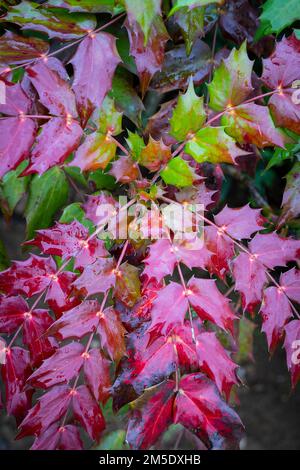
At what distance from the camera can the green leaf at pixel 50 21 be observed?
78cm

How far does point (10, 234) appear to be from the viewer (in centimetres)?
215

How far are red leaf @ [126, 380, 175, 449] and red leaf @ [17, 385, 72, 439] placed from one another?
11cm

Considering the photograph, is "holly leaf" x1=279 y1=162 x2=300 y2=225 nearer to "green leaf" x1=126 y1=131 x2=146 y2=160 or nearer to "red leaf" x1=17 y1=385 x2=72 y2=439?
"green leaf" x1=126 y1=131 x2=146 y2=160

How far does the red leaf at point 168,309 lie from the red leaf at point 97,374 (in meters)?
0.11

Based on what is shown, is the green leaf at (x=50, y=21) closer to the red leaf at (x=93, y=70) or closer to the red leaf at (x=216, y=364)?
the red leaf at (x=93, y=70)

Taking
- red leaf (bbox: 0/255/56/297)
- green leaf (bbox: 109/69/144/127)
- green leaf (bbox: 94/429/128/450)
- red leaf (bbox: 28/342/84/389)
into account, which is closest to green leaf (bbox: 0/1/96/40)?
green leaf (bbox: 109/69/144/127)

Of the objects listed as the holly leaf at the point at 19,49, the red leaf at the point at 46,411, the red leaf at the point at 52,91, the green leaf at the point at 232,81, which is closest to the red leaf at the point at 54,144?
the red leaf at the point at 52,91

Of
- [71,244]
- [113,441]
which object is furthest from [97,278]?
[113,441]

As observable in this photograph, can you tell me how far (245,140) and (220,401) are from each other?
418 mm

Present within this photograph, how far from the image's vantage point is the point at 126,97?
929 millimetres

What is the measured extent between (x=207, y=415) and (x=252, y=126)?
46cm

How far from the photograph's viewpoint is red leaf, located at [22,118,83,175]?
74cm

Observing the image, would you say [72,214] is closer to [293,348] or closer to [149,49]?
[149,49]
